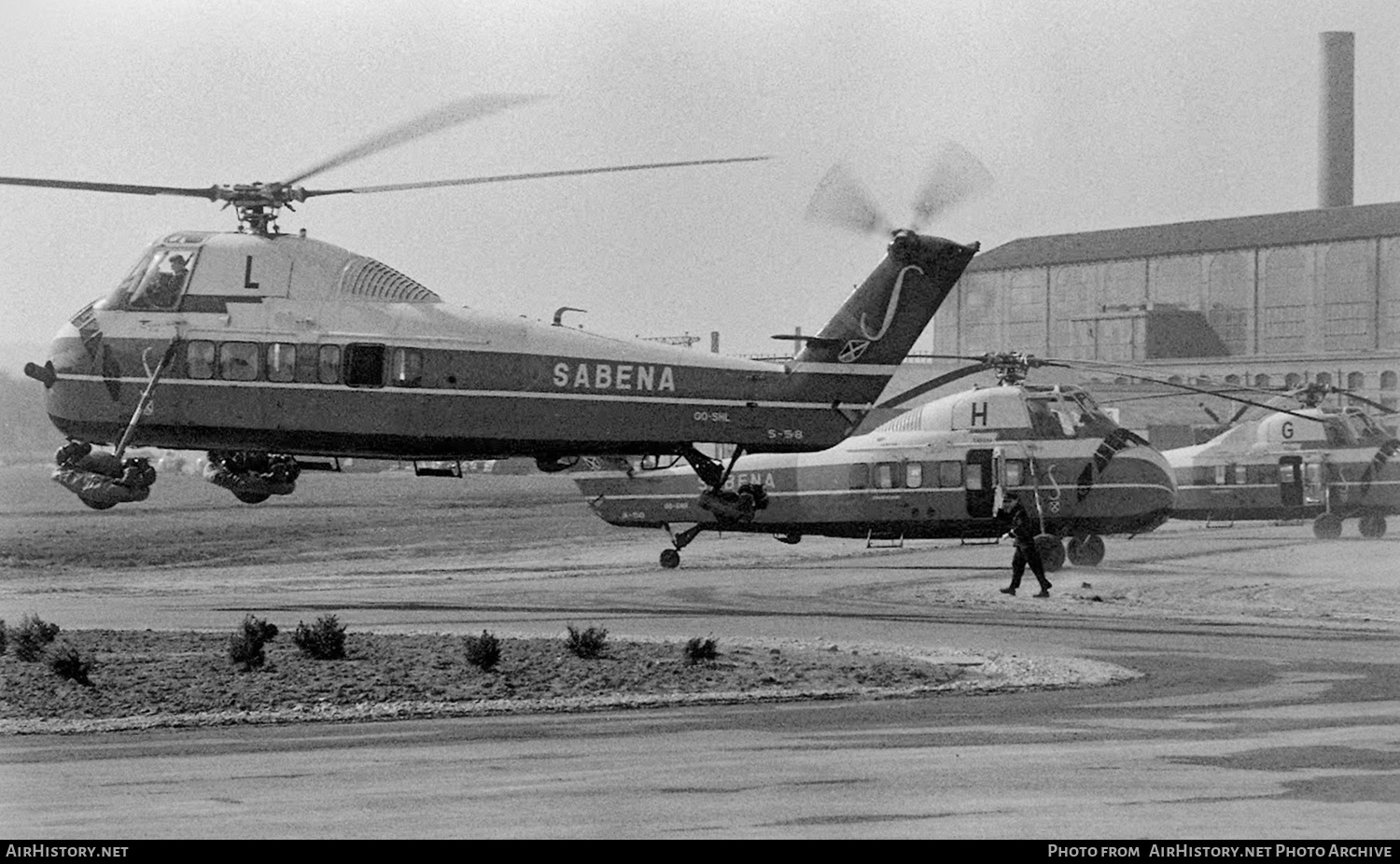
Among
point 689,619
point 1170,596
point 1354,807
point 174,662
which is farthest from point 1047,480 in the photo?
point 1354,807

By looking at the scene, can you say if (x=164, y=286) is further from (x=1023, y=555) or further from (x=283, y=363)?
(x=1023, y=555)

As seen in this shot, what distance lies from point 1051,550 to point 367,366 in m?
13.4

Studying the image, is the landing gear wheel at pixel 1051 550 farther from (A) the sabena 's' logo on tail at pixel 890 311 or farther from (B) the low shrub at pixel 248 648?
(B) the low shrub at pixel 248 648

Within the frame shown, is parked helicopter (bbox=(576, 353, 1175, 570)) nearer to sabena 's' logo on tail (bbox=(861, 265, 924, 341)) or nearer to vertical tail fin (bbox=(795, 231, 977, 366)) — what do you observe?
vertical tail fin (bbox=(795, 231, 977, 366))

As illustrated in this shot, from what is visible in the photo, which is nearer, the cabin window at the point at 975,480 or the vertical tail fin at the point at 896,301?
the vertical tail fin at the point at 896,301

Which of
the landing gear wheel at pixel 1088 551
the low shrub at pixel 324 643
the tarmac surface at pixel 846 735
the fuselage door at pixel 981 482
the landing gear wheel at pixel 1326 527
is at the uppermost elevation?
the fuselage door at pixel 981 482

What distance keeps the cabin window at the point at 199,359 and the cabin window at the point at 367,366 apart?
203cm

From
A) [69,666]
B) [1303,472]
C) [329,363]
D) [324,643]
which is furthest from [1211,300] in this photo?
[69,666]

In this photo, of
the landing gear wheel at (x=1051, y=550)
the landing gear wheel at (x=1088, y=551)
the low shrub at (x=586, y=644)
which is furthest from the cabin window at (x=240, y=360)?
the landing gear wheel at (x=1088, y=551)

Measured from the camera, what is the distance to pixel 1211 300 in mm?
108000

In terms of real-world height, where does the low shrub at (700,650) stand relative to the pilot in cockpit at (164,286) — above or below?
below

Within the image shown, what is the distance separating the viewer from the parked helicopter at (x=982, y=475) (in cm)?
3397

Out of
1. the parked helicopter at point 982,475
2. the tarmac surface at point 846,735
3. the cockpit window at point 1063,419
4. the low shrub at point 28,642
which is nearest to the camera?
the tarmac surface at point 846,735
